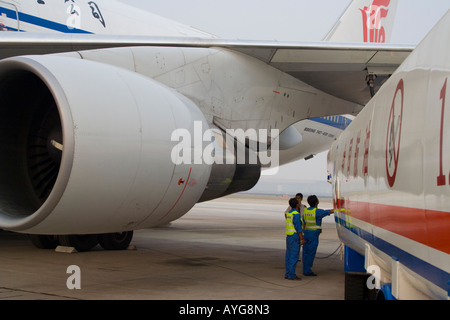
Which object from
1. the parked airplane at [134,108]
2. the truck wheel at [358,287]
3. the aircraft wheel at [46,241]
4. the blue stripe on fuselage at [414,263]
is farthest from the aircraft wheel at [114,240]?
the blue stripe on fuselage at [414,263]

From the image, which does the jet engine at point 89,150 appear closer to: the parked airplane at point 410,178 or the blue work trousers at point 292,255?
the blue work trousers at point 292,255

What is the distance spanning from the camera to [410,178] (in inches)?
103

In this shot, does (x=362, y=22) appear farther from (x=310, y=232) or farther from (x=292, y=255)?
(x=292, y=255)

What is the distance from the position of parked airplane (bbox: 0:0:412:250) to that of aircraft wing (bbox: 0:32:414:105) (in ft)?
0.06

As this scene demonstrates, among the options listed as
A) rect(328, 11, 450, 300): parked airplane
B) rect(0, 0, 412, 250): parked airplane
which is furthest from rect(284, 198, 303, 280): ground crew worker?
rect(328, 11, 450, 300): parked airplane

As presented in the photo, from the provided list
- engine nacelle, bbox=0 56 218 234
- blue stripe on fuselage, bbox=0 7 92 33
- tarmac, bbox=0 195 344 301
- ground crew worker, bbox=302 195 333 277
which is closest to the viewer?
engine nacelle, bbox=0 56 218 234

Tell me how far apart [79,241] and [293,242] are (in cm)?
371

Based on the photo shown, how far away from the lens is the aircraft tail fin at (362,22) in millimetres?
14008

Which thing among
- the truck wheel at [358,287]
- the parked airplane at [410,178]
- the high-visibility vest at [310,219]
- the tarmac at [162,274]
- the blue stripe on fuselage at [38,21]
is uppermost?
the blue stripe on fuselage at [38,21]

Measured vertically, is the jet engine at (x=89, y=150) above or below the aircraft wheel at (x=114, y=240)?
above

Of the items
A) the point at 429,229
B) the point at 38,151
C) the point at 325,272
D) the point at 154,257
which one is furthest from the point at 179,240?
the point at 429,229

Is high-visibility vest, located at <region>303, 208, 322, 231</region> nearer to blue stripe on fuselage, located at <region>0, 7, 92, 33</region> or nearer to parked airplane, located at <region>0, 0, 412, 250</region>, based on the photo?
parked airplane, located at <region>0, 0, 412, 250</region>

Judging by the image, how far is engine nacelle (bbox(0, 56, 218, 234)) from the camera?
505cm

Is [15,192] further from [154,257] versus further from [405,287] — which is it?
[405,287]
